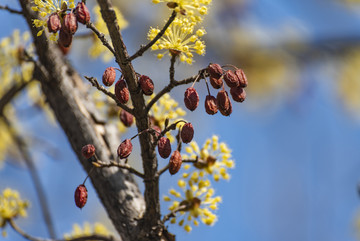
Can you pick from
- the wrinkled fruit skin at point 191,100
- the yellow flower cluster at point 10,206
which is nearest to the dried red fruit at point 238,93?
the wrinkled fruit skin at point 191,100

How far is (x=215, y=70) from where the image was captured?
1979 mm

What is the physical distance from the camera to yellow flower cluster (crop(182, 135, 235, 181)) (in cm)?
278

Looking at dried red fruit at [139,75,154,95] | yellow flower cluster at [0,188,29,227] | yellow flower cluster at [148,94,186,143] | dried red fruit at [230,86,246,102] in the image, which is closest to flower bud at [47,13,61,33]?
dried red fruit at [139,75,154,95]

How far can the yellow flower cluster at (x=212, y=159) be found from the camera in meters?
2.78

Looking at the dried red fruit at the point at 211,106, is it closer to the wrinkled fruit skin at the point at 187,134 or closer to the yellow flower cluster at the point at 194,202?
the wrinkled fruit skin at the point at 187,134

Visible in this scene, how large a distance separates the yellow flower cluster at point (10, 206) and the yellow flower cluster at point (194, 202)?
1.06 m

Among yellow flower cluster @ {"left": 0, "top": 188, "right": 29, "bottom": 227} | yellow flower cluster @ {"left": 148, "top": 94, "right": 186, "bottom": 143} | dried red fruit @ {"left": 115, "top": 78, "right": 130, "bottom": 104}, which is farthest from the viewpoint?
yellow flower cluster @ {"left": 0, "top": 188, "right": 29, "bottom": 227}

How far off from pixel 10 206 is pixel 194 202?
1297 millimetres

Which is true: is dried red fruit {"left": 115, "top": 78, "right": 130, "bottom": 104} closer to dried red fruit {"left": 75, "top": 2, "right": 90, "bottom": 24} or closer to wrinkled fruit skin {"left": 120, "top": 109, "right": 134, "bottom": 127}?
dried red fruit {"left": 75, "top": 2, "right": 90, "bottom": 24}

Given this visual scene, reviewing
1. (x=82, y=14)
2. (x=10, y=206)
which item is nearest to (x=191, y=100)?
(x=82, y=14)

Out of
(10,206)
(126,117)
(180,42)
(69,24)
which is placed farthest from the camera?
(10,206)

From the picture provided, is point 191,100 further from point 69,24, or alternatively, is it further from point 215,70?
point 69,24

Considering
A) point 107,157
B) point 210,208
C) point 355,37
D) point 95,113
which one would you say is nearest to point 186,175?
point 210,208

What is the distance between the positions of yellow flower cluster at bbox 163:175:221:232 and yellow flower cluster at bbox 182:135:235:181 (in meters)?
0.06
